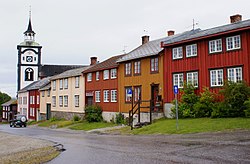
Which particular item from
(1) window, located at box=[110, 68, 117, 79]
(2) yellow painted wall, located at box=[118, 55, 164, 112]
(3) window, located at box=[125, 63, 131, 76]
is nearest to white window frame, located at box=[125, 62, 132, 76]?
(3) window, located at box=[125, 63, 131, 76]

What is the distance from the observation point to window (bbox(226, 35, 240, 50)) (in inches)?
985

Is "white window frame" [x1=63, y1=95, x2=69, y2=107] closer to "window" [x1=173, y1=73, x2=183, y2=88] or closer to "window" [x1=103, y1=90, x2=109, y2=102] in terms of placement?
"window" [x1=103, y1=90, x2=109, y2=102]

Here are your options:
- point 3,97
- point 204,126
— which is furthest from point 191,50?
point 3,97

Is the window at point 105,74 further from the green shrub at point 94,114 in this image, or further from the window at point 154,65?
the window at point 154,65

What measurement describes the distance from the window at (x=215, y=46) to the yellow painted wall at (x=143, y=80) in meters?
5.55

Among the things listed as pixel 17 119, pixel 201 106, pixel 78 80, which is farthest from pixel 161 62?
pixel 17 119

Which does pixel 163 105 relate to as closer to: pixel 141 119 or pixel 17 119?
pixel 141 119

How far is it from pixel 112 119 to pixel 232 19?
52.7ft

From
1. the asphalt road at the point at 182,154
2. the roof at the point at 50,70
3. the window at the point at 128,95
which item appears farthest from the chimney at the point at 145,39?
Result: the roof at the point at 50,70

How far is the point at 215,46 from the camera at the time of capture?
26516 mm

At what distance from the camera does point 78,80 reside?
46.6 meters

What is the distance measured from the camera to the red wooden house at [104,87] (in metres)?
38.4

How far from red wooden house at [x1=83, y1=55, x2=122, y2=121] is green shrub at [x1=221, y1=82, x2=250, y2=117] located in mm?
15815

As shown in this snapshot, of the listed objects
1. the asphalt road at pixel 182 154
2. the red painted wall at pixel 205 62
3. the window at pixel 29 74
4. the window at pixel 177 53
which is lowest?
the asphalt road at pixel 182 154
